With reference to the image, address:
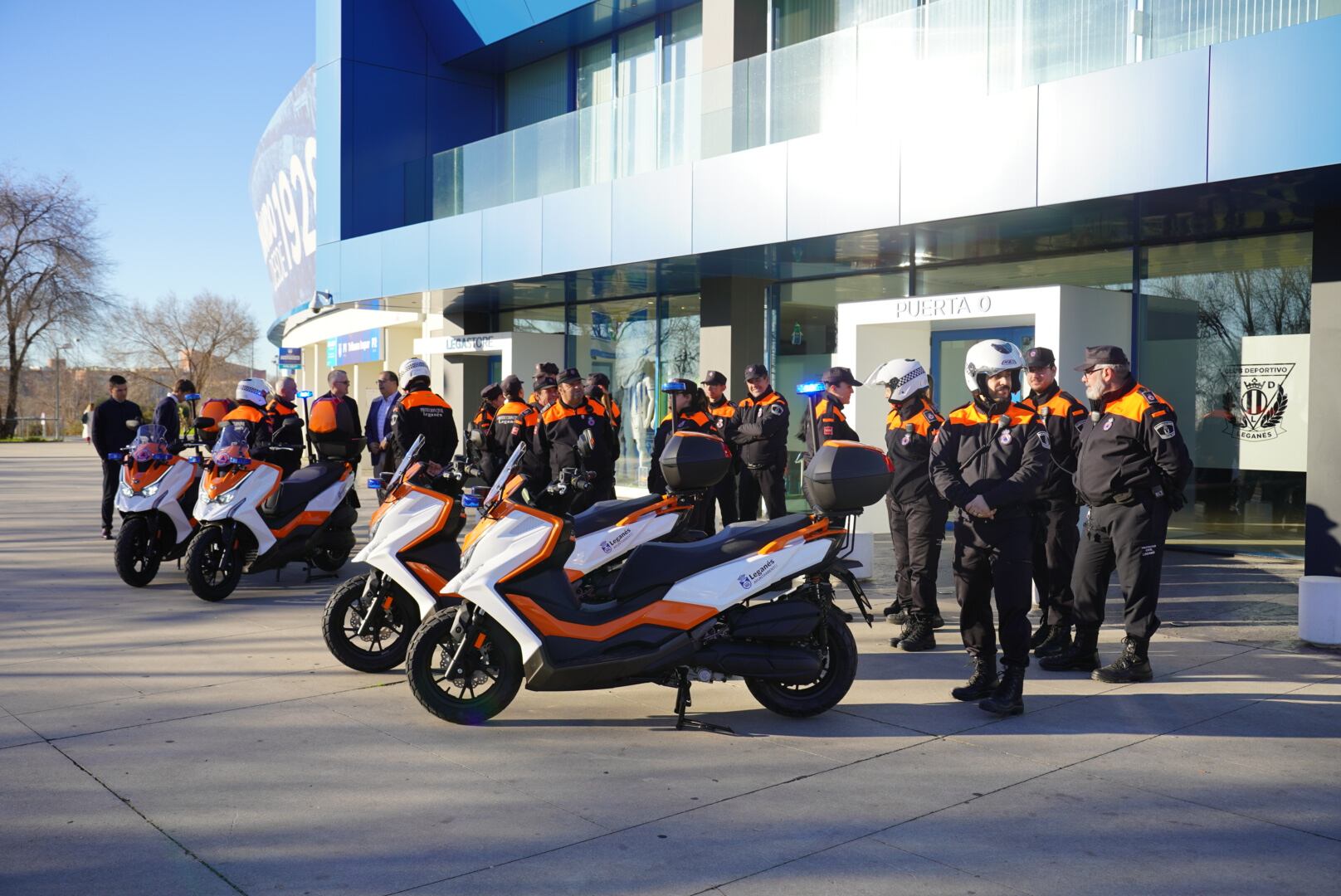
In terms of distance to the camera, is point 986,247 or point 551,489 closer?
point 551,489

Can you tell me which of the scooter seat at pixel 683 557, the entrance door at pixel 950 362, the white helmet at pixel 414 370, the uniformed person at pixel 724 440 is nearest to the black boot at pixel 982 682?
the scooter seat at pixel 683 557

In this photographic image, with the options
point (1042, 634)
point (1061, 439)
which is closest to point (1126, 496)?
point (1061, 439)

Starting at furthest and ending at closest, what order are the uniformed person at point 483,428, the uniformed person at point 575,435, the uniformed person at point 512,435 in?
the uniformed person at point 483,428, the uniformed person at point 512,435, the uniformed person at point 575,435

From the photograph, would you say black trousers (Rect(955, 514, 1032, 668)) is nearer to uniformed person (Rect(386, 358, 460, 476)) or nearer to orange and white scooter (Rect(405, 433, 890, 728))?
orange and white scooter (Rect(405, 433, 890, 728))

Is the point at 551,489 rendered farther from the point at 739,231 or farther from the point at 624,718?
the point at 739,231

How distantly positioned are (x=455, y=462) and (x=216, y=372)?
8193 centimetres

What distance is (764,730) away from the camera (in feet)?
17.8

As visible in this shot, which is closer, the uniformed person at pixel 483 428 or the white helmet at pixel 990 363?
the white helmet at pixel 990 363

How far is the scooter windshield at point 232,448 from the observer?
8.91 m

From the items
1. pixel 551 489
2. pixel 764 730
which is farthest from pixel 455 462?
pixel 764 730

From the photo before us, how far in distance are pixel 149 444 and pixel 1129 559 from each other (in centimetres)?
778

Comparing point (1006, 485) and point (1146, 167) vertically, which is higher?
point (1146, 167)

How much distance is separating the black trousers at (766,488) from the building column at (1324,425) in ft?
13.8

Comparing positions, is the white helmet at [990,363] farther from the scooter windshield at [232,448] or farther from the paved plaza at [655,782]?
the scooter windshield at [232,448]
